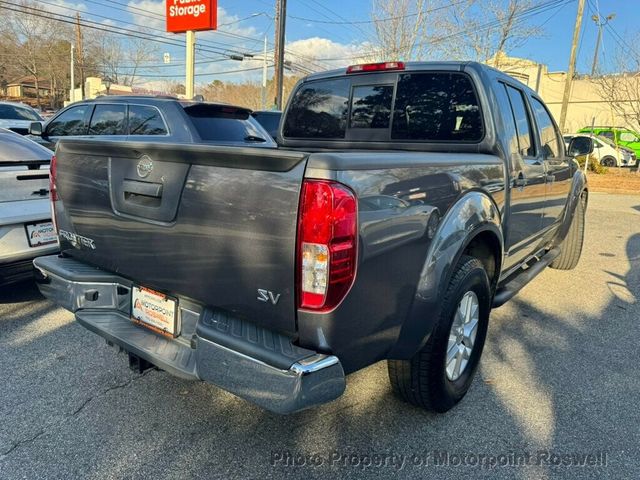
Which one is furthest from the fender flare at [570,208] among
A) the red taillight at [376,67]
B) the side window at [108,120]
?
the side window at [108,120]

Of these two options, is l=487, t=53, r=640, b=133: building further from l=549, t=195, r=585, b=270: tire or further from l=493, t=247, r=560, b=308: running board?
l=493, t=247, r=560, b=308: running board

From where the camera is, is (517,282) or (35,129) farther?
(35,129)

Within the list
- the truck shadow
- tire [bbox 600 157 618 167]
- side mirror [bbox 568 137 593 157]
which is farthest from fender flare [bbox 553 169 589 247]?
tire [bbox 600 157 618 167]

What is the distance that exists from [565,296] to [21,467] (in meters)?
4.79

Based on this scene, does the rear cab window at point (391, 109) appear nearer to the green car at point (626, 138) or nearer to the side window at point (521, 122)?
the side window at point (521, 122)

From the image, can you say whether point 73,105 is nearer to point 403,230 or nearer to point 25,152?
point 25,152

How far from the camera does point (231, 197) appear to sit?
196 centimetres

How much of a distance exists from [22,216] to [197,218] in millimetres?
2491

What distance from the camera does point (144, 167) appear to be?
7.52 feet

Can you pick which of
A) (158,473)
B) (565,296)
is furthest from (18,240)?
(565,296)

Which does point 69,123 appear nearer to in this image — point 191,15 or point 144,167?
point 144,167

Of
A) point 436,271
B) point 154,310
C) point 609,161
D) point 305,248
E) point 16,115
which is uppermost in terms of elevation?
point 16,115

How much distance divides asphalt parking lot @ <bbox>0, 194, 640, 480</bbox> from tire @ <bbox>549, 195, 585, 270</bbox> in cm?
214

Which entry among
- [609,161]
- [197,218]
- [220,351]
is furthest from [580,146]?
[609,161]
